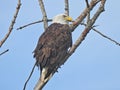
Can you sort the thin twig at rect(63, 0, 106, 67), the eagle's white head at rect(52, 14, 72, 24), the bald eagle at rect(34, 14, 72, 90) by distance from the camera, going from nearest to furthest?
the thin twig at rect(63, 0, 106, 67), the bald eagle at rect(34, 14, 72, 90), the eagle's white head at rect(52, 14, 72, 24)

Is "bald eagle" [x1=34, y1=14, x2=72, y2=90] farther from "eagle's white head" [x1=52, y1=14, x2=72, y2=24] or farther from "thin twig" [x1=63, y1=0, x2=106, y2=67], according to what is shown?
"thin twig" [x1=63, y1=0, x2=106, y2=67]

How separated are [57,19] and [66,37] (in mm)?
1662

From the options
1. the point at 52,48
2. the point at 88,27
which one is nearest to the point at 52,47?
the point at 52,48

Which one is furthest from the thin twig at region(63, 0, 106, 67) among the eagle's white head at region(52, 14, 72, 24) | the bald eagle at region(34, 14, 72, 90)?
the eagle's white head at region(52, 14, 72, 24)

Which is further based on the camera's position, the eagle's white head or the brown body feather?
the eagle's white head

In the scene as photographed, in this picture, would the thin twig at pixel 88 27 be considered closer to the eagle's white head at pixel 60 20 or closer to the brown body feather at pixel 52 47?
the brown body feather at pixel 52 47

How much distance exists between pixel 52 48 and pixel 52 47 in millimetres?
36

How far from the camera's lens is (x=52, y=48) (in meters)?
5.96

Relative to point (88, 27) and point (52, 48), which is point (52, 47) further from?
point (88, 27)

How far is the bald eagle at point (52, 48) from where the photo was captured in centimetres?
543

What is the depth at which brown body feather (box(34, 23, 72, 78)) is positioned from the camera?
5.47 meters

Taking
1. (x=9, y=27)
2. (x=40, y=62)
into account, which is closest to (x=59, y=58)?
(x=40, y=62)

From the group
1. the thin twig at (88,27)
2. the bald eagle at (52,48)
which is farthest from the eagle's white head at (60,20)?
the thin twig at (88,27)

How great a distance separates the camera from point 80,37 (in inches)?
161
